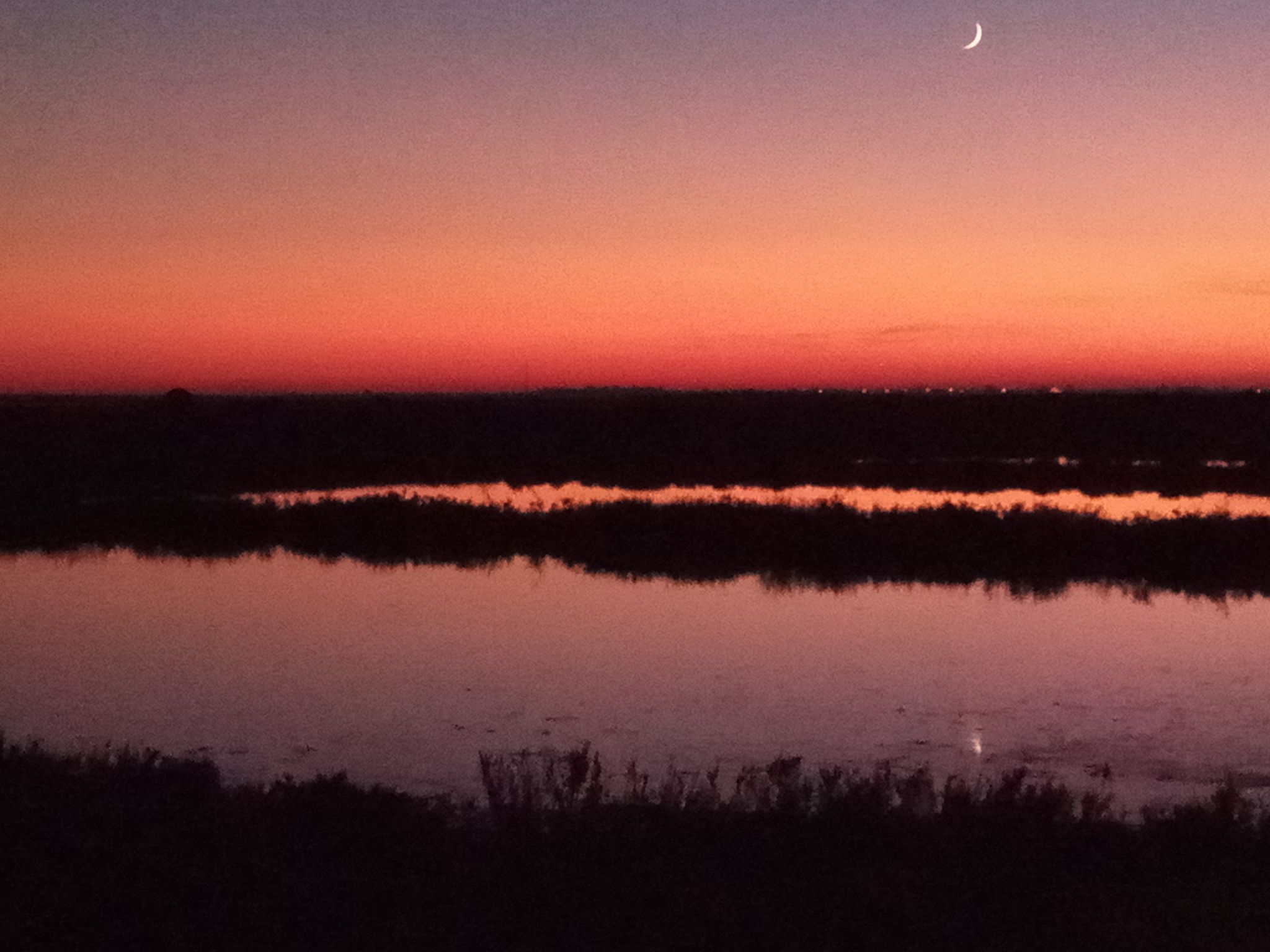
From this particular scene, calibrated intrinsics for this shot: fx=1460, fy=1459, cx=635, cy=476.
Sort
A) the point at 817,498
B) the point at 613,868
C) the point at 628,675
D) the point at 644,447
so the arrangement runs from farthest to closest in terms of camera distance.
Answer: the point at 644,447 < the point at 817,498 < the point at 628,675 < the point at 613,868

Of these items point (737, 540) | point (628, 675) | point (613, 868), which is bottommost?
point (628, 675)

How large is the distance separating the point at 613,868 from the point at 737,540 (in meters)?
16.7

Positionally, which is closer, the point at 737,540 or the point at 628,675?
the point at 628,675

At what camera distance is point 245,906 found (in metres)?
7.17

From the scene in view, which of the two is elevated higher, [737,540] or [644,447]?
[644,447]

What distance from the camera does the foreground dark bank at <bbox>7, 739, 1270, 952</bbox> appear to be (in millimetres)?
7008

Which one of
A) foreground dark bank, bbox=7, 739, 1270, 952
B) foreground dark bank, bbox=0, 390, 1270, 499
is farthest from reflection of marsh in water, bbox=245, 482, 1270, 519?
foreground dark bank, bbox=7, 739, 1270, 952

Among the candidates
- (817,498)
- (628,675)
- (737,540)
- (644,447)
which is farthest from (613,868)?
(644,447)

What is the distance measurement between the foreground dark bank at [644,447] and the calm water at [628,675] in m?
18.3

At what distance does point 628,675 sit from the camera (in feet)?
46.6

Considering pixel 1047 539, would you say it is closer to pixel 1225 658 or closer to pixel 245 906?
pixel 1225 658

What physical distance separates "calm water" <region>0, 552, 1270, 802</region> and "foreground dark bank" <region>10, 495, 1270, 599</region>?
1784mm

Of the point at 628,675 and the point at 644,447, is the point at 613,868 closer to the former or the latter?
the point at 628,675

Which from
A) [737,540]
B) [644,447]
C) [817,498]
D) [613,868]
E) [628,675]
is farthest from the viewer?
[644,447]
